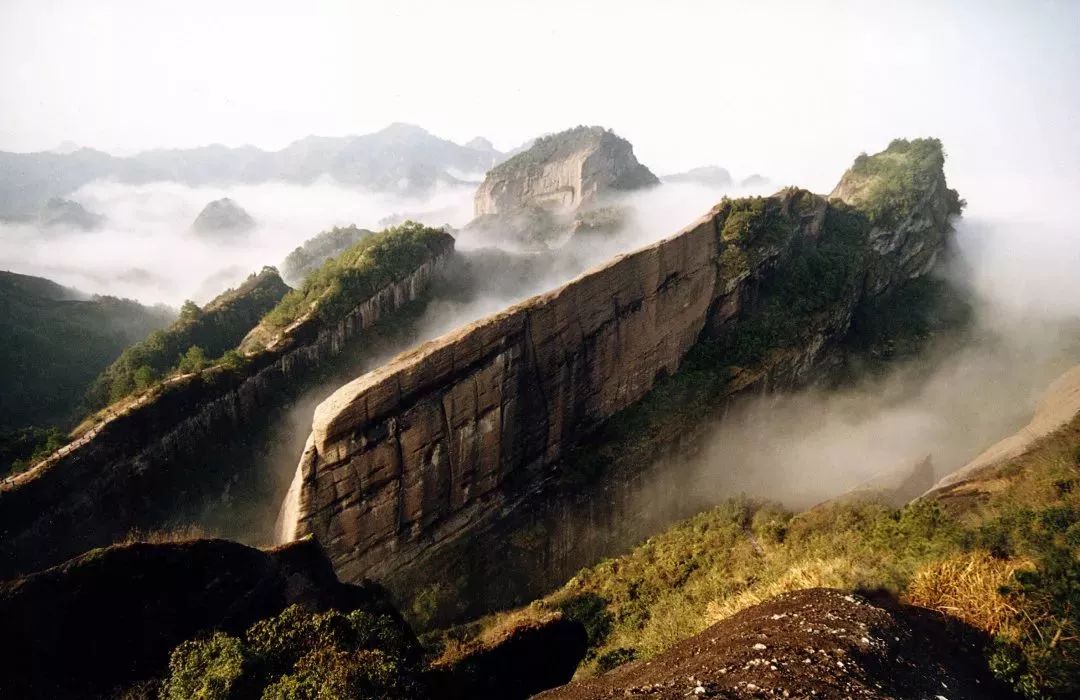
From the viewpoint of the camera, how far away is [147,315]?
46.2 meters

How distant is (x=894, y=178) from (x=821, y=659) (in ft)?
138

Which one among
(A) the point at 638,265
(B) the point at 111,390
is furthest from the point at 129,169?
(A) the point at 638,265

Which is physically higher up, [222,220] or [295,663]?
[222,220]

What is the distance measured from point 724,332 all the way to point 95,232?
466ft

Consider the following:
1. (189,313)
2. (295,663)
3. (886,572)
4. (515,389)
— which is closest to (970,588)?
(886,572)

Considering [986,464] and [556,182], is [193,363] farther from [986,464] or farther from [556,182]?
[556,182]

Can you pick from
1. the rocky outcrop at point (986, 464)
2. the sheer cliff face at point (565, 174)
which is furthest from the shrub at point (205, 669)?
the sheer cliff face at point (565, 174)

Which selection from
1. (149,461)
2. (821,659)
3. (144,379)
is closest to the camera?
(821,659)

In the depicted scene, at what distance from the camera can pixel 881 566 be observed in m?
9.37

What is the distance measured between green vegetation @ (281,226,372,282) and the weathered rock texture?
42592 mm

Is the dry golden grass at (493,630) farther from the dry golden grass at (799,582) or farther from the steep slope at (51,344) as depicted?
the steep slope at (51,344)

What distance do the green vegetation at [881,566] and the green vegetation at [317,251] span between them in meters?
55.4

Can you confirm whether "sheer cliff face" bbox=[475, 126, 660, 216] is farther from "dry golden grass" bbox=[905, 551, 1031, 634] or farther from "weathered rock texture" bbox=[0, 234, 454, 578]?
"dry golden grass" bbox=[905, 551, 1031, 634]

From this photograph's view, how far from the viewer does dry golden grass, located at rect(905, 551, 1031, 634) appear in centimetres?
750
